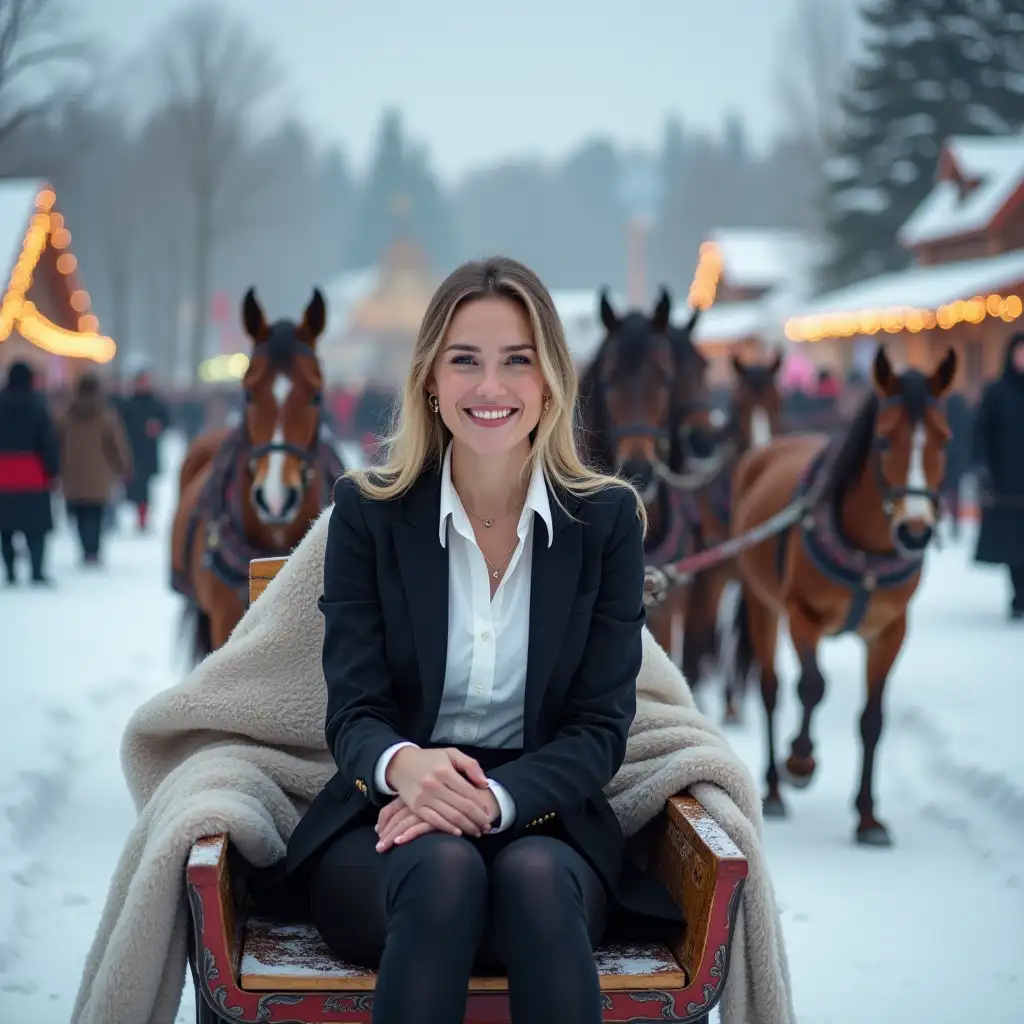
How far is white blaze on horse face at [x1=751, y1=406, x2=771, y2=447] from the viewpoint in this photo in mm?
9305

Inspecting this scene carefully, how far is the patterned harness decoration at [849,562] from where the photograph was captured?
5758 mm

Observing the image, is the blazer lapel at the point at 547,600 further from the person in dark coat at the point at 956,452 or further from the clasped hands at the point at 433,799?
the person in dark coat at the point at 956,452

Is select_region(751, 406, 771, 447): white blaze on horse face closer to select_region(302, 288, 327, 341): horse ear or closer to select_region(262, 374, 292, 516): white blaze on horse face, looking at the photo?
select_region(302, 288, 327, 341): horse ear

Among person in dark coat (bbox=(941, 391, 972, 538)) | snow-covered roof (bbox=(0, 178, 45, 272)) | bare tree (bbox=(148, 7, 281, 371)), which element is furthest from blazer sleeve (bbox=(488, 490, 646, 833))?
bare tree (bbox=(148, 7, 281, 371))

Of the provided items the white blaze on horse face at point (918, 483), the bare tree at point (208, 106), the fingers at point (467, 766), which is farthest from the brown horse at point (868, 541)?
the bare tree at point (208, 106)

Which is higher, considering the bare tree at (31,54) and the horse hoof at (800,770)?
the bare tree at (31,54)

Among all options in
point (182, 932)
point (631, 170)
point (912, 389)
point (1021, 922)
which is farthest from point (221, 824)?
point (631, 170)

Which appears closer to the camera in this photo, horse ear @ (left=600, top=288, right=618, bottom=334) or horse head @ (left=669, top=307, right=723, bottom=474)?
horse ear @ (left=600, top=288, right=618, bottom=334)

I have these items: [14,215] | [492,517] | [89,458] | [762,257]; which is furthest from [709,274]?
[492,517]

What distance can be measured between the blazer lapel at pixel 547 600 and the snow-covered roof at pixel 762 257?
42844mm

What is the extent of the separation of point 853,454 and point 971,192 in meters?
26.2

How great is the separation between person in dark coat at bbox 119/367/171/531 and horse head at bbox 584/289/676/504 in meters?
12.7

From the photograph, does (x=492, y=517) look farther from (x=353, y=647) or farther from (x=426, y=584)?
(x=353, y=647)

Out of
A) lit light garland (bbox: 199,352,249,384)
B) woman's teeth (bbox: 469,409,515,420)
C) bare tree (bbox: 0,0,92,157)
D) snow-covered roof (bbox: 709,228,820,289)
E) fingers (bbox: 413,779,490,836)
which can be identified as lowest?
lit light garland (bbox: 199,352,249,384)
